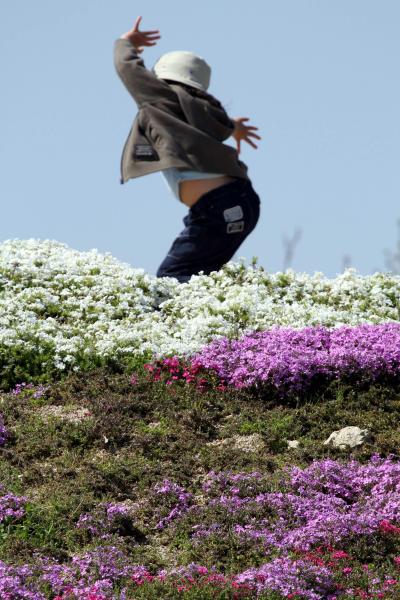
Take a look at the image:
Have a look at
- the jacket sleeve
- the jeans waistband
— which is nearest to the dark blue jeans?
the jeans waistband

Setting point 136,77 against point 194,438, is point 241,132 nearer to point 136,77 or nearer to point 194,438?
point 136,77

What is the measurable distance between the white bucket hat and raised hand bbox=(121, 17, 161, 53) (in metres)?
0.29

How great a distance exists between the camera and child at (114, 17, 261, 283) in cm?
1438

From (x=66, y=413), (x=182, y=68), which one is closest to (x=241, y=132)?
(x=182, y=68)

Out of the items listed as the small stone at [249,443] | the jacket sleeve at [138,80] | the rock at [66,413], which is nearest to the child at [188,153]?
the jacket sleeve at [138,80]

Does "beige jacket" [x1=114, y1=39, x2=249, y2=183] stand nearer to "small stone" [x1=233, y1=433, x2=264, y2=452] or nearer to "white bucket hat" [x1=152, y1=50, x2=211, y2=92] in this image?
"white bucket hat" [x1=152, y1=50, x2=211, y2=92]

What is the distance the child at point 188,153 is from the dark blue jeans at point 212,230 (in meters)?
0.01

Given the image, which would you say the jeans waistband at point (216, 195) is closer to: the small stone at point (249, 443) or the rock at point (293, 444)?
the small stone at point (249, 443)

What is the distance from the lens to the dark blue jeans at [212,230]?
14.7 metres

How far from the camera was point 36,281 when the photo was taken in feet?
45.2

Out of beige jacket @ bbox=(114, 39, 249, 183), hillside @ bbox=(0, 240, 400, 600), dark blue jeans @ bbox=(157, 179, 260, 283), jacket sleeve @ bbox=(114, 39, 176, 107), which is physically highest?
jacket sleeve @ bbox=(114, 39, 176, 107)

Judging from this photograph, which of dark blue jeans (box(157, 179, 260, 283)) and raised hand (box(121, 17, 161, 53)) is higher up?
raised hand (box(121, 17, 161, 53))

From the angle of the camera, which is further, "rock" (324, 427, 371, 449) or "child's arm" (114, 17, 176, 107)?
"child's arm" (114, 17, 176, 107)

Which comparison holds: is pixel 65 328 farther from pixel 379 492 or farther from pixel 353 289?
pixel 379 492
